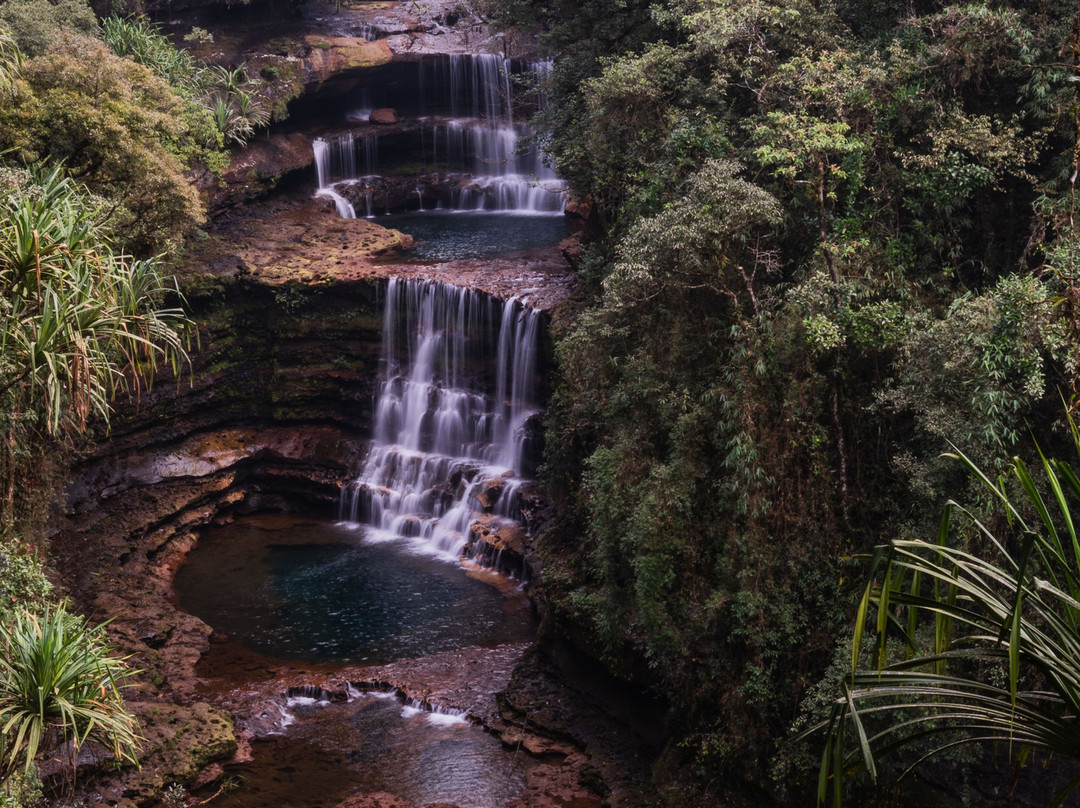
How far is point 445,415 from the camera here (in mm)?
22250

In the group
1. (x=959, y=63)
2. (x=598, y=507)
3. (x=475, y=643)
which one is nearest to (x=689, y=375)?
(x=598, y=507)

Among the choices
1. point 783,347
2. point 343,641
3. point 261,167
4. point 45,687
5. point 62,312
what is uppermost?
point 261,167

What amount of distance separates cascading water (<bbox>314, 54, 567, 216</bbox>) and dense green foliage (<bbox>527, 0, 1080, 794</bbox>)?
1635 centimetres

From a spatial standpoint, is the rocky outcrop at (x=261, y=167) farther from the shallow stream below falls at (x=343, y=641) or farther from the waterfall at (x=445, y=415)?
the shallow stream below falls at (x=343, y=641)

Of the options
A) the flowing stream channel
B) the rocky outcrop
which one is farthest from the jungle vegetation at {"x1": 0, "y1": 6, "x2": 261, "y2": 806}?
the flowing stream channel

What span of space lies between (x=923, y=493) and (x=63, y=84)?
16283 mm

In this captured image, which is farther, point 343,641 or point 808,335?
point 343,641

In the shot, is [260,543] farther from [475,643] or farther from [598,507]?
[598,507]

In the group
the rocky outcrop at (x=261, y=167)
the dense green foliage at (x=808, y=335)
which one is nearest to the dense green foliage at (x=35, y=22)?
the rocky outcrop at (x=261, y=167)

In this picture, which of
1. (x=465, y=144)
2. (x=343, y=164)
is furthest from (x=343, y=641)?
(x=465, y=144)

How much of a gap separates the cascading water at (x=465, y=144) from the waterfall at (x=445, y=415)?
847 cm

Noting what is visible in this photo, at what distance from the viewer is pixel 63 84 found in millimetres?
16812

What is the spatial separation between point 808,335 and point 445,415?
12934 millimetres

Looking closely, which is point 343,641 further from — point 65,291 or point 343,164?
point 343,164
